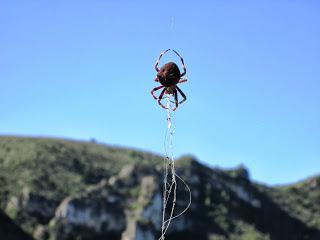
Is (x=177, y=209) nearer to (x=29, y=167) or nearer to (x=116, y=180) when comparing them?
(x=116, y=180)

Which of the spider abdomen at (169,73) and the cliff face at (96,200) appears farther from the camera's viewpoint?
the cliff face at (96,200)

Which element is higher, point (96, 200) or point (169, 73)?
point (96, 200)

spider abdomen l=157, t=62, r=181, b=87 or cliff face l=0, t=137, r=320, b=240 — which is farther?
cliff face l=0, t=137, r=320, b=240

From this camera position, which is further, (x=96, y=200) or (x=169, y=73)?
(x=96, y=200)

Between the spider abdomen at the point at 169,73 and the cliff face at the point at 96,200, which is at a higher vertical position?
the cliff face at the point at 96,200

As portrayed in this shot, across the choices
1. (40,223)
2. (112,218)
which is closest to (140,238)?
(112,218)

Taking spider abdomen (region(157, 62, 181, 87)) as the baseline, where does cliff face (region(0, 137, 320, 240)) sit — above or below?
above

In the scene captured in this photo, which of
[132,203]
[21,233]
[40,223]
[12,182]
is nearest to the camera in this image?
[21,233]

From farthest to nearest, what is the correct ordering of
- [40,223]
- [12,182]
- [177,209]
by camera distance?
1. [177,209]
2. [12,182]
3. [40,223]
